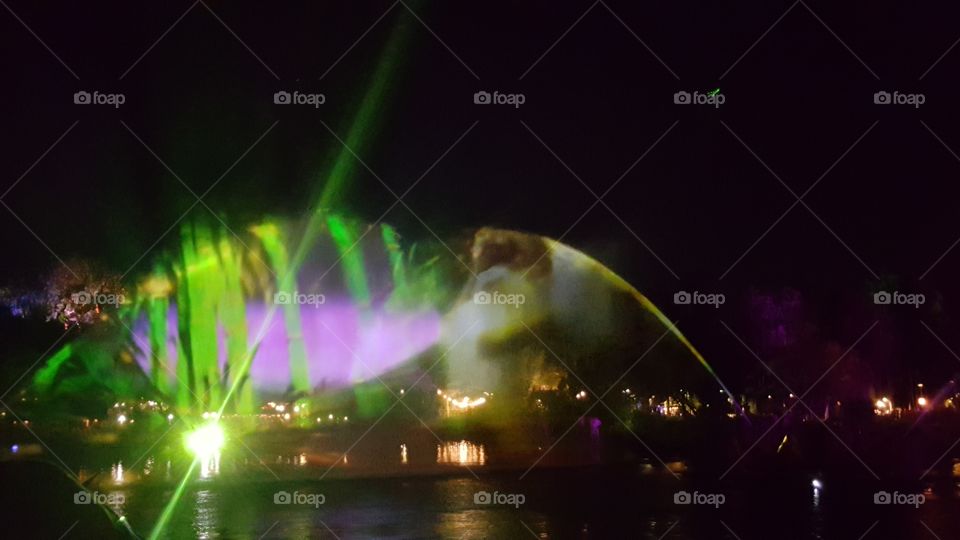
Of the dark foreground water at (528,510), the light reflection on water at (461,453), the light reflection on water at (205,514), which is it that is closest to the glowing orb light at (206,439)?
the light reflection on water at (461,453)

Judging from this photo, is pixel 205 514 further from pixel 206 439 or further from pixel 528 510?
pixel 206 439

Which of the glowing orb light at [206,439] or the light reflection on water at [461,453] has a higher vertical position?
the glowing orb light at [206,439]

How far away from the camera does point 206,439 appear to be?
104 feet

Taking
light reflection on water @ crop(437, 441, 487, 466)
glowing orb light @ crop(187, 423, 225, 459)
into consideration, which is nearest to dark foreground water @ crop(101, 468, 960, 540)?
light reflection on water @ crop(437, 441, 487, 466)

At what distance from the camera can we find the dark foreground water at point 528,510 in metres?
13.5

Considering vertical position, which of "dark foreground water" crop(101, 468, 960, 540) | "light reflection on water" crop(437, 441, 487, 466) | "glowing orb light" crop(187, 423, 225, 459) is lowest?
"dark foreground water" crop(101, 468, 960, 540)

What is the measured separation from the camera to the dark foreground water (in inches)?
531

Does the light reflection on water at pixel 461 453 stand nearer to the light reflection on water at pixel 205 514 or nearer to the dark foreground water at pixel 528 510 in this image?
the dark foreground water at pixel 528 510

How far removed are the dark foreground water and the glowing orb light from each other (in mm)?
9587

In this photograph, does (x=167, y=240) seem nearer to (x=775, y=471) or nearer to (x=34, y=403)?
(x=34, y=403)

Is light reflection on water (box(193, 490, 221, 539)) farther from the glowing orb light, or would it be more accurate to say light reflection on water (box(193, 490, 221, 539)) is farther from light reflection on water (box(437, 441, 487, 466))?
the glowing orb light

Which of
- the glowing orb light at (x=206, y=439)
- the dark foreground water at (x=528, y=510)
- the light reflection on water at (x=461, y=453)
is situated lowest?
the dark foreground water at (x=528, y=510)

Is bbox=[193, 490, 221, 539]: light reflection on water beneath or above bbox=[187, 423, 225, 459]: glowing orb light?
beneath

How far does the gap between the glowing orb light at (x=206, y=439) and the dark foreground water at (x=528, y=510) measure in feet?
31.5
